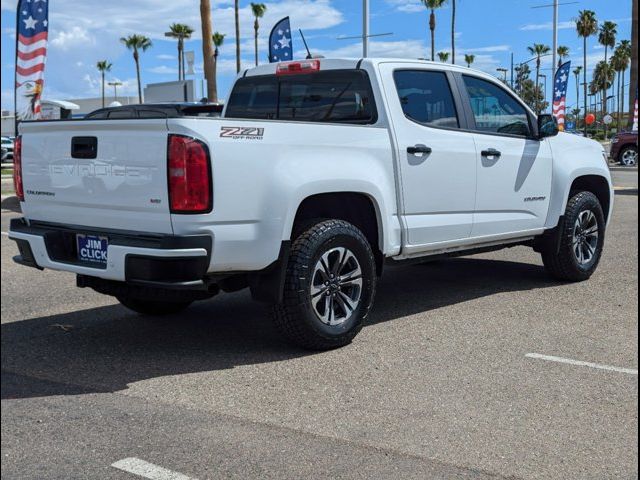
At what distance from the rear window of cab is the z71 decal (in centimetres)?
122

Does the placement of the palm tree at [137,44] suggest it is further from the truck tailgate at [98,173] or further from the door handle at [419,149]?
the door handle at [419,149]

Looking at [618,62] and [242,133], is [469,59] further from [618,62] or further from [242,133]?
[242,133]

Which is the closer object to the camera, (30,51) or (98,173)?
(98,173)

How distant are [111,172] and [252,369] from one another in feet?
4.55

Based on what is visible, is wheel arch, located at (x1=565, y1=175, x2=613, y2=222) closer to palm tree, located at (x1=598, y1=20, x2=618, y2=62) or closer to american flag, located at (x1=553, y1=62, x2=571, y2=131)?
american flag, located at (x1=553, y1=62, x2=571, y2=131)

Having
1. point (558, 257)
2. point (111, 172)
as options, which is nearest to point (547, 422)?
point (111, 172)

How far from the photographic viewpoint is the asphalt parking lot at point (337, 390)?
119 inches

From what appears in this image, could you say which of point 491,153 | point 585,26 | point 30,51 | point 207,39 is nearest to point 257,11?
point 207,39

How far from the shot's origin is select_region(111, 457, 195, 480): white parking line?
2.80 m

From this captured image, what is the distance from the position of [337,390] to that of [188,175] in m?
1.37

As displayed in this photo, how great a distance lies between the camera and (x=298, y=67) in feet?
18.4

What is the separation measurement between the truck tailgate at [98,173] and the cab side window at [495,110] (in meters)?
2.74

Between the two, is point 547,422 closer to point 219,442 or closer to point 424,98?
point 219,442

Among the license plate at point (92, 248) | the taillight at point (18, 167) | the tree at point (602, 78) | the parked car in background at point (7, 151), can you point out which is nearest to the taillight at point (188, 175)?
the license plate at point (92, 248)
